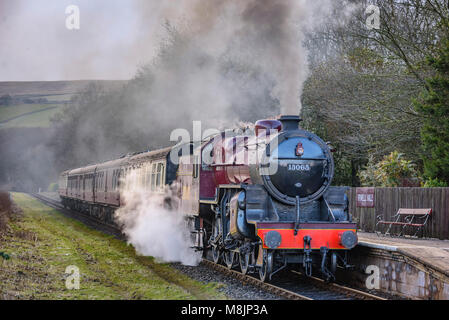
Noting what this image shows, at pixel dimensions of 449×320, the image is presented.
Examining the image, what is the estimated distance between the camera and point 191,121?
4072 cm

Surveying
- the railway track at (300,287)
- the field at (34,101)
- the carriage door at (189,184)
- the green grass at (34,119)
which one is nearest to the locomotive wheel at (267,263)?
the railway track at (300,287)

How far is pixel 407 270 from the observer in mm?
9391

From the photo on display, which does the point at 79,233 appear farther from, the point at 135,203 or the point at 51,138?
the point at 51,138

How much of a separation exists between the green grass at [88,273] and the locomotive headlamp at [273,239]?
125cm

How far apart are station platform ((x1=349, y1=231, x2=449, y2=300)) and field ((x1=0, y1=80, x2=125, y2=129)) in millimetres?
76602

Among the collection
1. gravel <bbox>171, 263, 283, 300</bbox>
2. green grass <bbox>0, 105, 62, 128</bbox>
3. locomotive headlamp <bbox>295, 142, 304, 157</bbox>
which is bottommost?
gravel <bbox>171, 263, 283, 300</bbox>

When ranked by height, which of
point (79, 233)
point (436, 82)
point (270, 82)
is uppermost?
point (270, 82)

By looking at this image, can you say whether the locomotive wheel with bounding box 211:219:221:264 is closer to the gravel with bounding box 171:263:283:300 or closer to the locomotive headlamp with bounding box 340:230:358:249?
the gravel with bounding box 171:263:283:300

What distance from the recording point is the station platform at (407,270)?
850 centimetres

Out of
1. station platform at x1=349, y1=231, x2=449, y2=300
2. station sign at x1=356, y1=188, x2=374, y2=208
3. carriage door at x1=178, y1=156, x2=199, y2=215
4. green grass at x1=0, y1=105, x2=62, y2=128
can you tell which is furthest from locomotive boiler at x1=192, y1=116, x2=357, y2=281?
green grass at x1=0, y1=105, x2=62, y2=128

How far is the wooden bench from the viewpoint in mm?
16375
